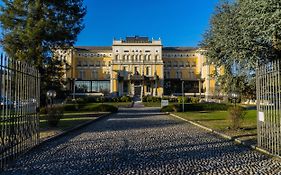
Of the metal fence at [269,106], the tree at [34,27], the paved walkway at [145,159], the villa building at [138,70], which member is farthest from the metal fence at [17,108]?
the villa building at [138,70]

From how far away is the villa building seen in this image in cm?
9312

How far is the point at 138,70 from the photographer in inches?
3819

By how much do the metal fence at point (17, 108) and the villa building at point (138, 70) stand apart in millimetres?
77304

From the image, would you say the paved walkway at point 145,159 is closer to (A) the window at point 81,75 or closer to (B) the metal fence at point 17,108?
(B) the metal fence at point 17,108

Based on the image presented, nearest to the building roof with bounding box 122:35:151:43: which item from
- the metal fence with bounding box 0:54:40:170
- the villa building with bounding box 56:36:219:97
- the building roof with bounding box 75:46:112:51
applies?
the villa building with bounding box 56:36:219:97

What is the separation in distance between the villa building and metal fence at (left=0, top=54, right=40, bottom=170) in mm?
77304

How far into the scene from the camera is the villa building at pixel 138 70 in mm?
93125

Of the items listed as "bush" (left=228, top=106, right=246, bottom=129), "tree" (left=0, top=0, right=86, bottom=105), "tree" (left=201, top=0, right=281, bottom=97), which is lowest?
"bush" (left=228, top=106, right=246, bottom=129)

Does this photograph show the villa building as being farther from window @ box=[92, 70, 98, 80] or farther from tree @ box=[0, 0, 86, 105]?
tree @ box=[0, 0, 86, 105]

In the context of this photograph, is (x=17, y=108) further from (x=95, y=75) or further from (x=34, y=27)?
(x=95, y=75)

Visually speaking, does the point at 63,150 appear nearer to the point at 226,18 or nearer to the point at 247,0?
the point at 247,0

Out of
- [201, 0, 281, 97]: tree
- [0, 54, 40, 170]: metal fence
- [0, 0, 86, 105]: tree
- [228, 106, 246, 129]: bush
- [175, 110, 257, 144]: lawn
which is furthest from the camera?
[0, 0, 86, 105]: tree

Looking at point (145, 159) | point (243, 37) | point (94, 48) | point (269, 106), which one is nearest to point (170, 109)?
point (243, 37)

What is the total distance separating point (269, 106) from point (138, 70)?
88280 millimetres
